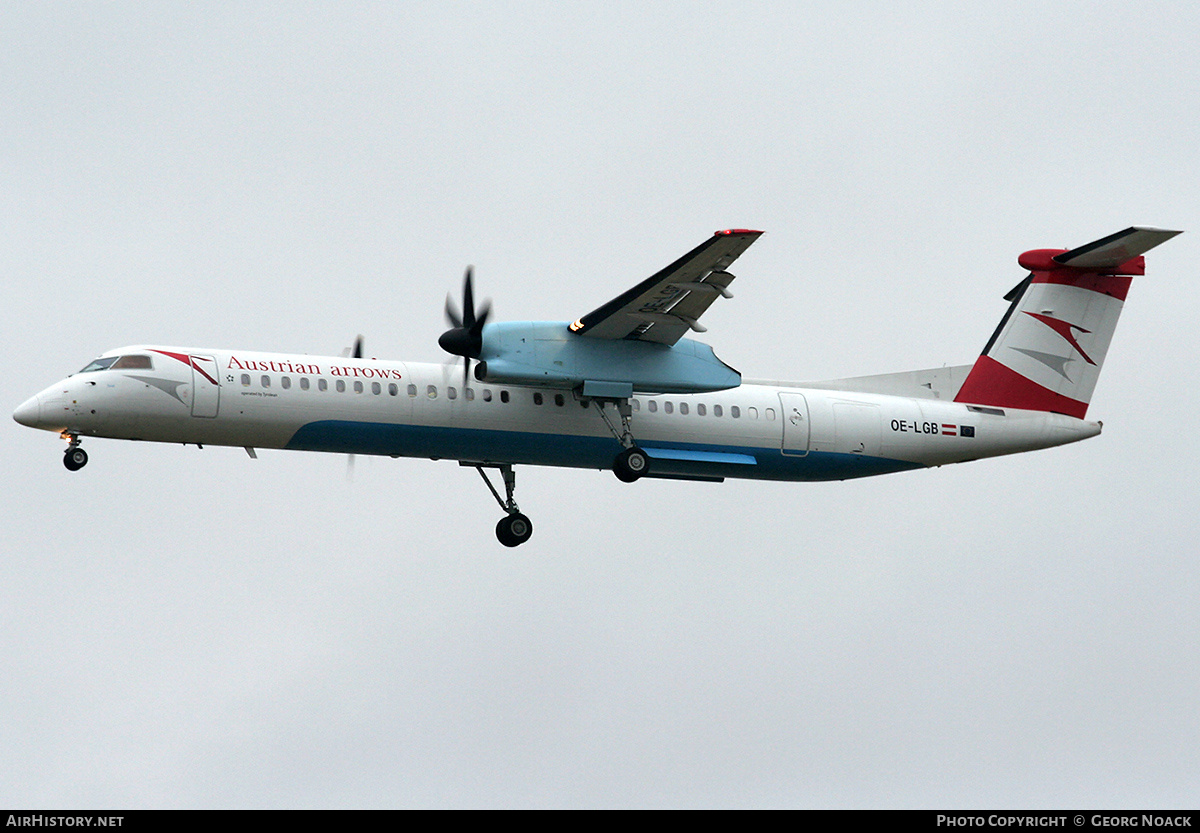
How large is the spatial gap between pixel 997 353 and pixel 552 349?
8.78m

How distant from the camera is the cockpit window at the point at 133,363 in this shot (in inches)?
932

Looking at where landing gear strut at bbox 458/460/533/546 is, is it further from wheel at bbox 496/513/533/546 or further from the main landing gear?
the main landing gear

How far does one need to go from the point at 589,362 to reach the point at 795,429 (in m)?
4.20

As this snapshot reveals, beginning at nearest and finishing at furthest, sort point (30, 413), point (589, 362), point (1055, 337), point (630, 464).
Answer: point (30, 413)
point (589, 362)
point (630, 464)
point (1055, 337)

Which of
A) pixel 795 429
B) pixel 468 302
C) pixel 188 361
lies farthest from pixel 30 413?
pixel 795 429

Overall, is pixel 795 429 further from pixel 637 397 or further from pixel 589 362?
pixel 589 362

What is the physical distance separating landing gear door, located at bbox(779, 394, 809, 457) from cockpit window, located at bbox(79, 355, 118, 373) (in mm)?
11122

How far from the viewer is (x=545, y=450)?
25.5 m

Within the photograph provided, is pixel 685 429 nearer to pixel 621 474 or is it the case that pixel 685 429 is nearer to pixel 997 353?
pixel 621 474

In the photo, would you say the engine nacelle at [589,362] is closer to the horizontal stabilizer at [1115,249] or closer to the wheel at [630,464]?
the wheel at [630,464]

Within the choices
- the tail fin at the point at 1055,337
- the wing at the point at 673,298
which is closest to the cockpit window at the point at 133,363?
the wing at the point at 673,298

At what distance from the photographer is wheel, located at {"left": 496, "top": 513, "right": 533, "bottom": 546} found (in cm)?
2712

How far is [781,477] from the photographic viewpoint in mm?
27078
